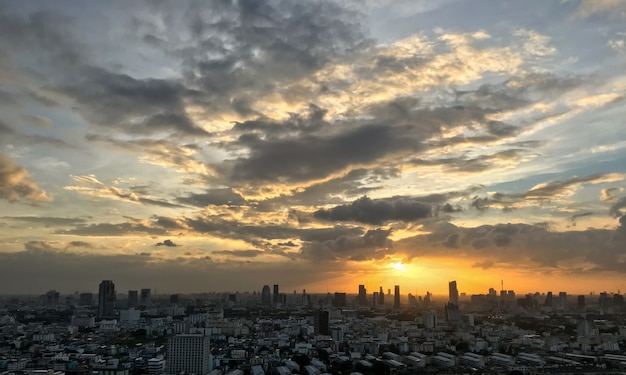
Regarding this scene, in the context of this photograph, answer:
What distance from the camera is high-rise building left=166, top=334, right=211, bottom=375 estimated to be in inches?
1269

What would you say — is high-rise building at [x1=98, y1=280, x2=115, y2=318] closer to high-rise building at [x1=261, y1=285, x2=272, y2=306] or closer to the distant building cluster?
the distant building cluster

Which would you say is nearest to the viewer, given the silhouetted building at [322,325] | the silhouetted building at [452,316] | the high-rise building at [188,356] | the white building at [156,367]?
the white building at [156,367]

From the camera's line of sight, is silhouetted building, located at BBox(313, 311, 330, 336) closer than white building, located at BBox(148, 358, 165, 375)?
No

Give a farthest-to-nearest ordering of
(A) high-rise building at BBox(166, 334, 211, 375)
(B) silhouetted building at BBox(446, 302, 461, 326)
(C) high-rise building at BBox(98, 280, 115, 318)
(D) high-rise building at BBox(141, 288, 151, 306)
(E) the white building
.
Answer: (D) high-rise building at BBox(141, 288, 151, 306)
(C) high-rise building at BBox(98, 280, 115, 318)
(B) silhouetted building at BBox(446, 302, 461, 326)
(A) high-rise building at BBox(166, 334, 211, 375)
(E) the white building

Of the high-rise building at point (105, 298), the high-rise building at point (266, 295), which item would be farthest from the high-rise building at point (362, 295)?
the high-rise building at point (105, 298)

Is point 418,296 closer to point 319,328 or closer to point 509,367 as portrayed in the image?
point 319,328

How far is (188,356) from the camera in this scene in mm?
32344

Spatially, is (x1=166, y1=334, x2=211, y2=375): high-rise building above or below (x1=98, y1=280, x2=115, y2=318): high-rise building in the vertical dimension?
below

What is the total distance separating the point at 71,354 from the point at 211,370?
11328 mm

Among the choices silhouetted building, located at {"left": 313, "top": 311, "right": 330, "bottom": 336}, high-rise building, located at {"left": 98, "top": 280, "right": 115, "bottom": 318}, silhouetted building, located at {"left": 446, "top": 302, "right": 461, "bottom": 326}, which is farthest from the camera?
high-rise building, located at {"left": 98, "top": 280, "right": 115, "bottom": 318}

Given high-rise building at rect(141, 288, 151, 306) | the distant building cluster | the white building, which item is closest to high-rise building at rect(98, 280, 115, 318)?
the distant building cluster

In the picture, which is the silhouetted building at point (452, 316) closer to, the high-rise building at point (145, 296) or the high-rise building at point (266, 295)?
the high-rise building at point (266, 295)

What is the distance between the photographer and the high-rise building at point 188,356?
3223cm

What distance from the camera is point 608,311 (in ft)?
256
